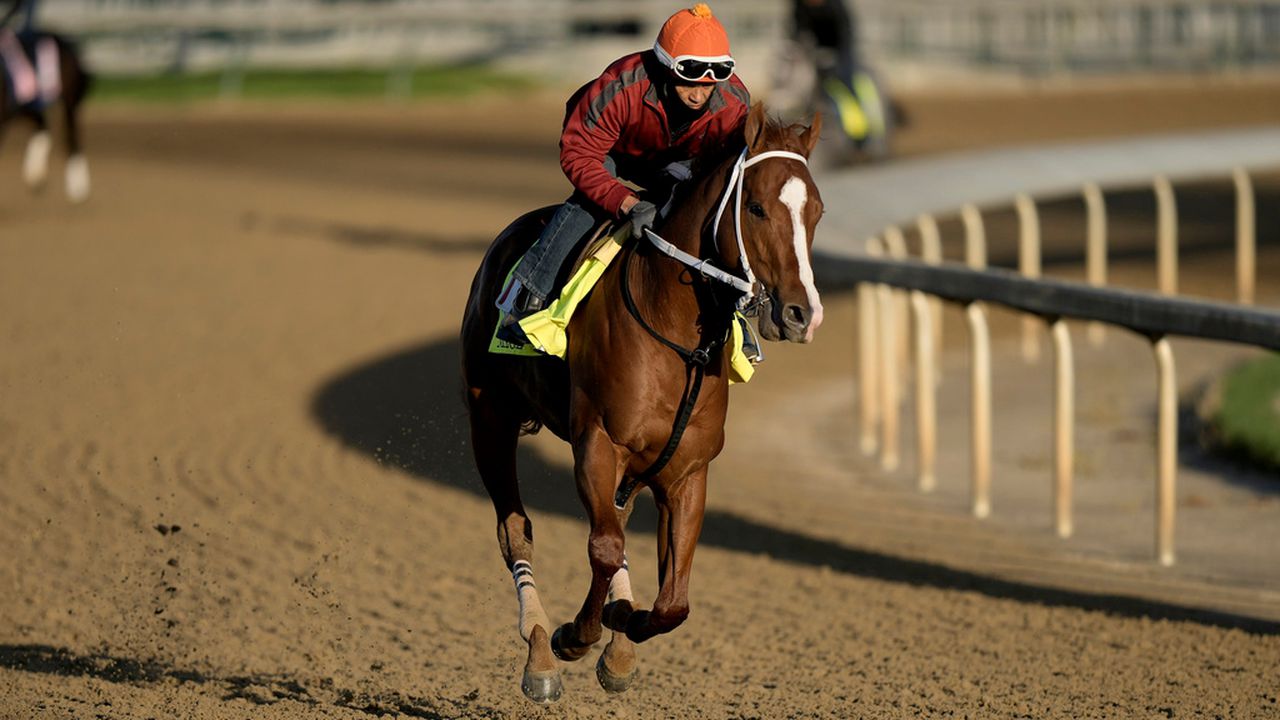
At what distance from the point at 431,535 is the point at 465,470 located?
40.5 inches

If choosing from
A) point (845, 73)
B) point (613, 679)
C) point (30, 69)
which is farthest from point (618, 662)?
point (30, 69)

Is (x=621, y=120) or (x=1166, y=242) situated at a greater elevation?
(x=621, y=120)

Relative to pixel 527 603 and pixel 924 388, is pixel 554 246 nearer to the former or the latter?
pixel 527 603

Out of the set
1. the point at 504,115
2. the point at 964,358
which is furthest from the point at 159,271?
the point at 504,115

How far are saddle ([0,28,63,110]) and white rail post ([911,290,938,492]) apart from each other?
10.3m

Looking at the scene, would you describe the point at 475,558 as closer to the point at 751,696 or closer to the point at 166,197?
the point at 751,696

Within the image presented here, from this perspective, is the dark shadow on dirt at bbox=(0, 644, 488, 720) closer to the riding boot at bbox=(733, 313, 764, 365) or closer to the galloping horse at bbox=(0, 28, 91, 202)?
the riding boot at bbox=(733, 313, 764, 365)

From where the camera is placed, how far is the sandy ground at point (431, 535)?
18.5ft

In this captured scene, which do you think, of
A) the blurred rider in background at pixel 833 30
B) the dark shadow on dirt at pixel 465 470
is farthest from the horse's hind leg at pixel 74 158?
the blurred rider in background at pixel 833 30

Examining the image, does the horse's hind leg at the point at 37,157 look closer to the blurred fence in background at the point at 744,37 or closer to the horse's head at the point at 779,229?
the blurred fence in background at the point at 744,37

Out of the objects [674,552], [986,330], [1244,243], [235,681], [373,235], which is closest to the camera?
[674,552]

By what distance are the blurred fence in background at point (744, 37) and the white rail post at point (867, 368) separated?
16945 mm

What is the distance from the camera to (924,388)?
8680mm

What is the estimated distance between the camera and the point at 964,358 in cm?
1239
